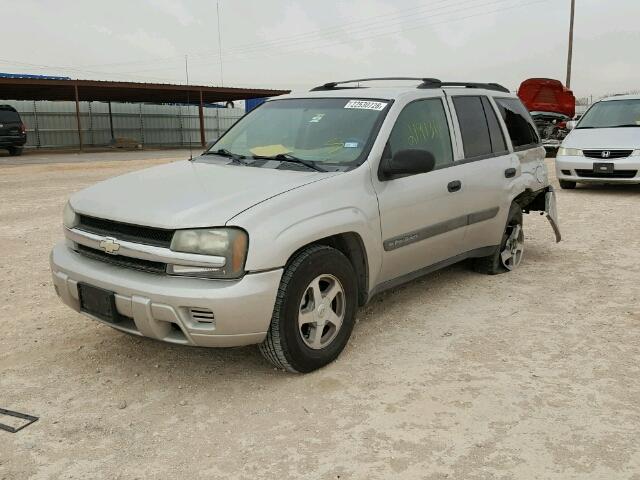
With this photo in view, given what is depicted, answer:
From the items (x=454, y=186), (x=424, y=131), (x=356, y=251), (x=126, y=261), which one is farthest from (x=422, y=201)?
(x=126, y=261)

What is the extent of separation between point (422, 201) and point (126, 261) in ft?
6.65

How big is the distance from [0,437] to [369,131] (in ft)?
8.99

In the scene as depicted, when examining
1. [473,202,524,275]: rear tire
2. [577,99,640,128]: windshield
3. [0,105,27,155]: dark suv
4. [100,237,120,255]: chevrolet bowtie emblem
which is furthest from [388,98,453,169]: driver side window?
[0,105,27,155]: dark suv

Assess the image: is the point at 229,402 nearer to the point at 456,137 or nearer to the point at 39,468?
the point at 39,468

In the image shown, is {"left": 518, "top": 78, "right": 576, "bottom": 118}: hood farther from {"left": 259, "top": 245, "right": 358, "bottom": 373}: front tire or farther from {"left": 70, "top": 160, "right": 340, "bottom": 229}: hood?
{"left": 259, "top": 245, "right": 358, "bottom": 373}: front tire

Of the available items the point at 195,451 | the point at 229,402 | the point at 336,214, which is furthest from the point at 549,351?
the point at 195,451

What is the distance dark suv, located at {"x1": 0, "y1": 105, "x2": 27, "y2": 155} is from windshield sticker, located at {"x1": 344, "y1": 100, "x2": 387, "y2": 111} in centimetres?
2141

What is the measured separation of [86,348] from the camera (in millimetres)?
3959

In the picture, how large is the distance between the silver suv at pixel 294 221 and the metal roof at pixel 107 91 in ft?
75.0

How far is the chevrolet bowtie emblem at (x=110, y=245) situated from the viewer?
3.29m

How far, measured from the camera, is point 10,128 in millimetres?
22656

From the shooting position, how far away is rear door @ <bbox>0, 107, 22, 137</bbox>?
22.2 m

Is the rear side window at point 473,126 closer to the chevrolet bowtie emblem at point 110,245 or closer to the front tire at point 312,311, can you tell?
the front tire at point 312,311

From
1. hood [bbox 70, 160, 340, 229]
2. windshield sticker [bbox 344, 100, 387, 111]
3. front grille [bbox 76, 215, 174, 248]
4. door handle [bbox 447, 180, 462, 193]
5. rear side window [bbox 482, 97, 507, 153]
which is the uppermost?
windshield sticker [bbox 344, 100, 387, 111]
